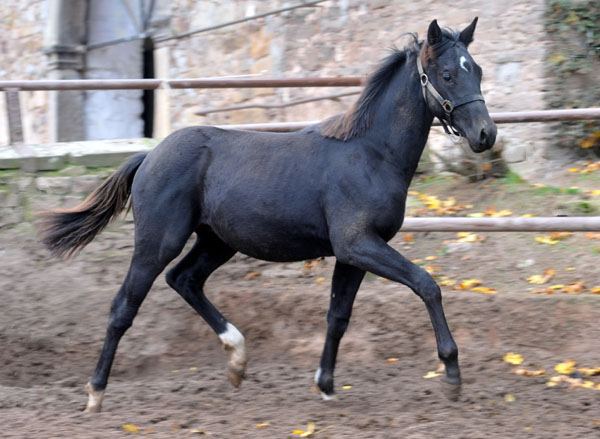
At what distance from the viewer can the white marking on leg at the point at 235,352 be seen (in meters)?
4.79

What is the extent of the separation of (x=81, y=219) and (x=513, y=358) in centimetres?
280

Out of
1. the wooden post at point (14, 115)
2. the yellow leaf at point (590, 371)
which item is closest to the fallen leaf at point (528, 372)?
the yellow leaf at point (590, 371)

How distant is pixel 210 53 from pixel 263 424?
27.5 feet

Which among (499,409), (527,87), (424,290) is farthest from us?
(527,87)

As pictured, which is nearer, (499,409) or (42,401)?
(499,409)

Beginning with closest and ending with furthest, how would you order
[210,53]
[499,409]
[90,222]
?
[499,409]
[90,222]
[210,53]

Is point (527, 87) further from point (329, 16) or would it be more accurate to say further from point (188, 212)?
point (188, 212)

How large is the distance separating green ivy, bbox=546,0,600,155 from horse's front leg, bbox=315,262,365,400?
4784mm

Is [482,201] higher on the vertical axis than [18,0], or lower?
lower

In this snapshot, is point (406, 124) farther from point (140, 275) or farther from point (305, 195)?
point (140, 275)

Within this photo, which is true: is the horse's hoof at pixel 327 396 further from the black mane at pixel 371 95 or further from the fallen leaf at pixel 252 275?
the fallen leaf at pixel 252 275

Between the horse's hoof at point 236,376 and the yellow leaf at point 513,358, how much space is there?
1.64 meters

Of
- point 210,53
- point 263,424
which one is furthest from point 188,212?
point 210,53

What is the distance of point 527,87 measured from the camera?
8.65 metres
